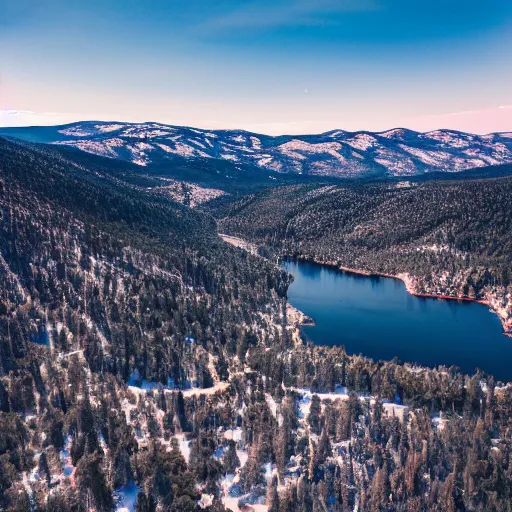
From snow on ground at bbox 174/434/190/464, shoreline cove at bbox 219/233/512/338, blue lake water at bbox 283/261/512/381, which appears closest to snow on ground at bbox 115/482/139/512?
snow on ground at bbox 174/434/190/464

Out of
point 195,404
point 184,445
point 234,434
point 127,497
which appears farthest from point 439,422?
point 127,497

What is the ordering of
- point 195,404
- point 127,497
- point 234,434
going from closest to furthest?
1. point 127,497
2. point 234,434
3. point 195,404

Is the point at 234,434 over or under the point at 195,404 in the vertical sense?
under

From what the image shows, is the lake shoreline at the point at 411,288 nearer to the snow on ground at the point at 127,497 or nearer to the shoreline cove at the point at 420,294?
the shoreline cove at the point at 420,294

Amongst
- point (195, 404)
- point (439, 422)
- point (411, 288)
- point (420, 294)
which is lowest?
point (195, 404)

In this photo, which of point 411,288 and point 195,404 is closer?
point 195,404

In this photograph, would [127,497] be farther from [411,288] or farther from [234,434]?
[411,288]
